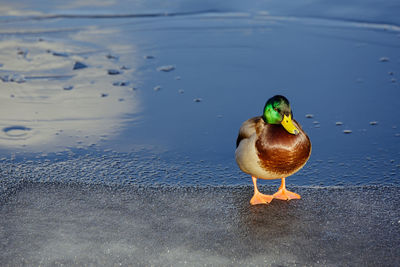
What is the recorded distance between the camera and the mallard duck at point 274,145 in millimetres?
2840

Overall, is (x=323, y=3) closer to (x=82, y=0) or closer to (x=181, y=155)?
(x=82, y=0)

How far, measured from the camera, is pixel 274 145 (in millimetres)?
2838

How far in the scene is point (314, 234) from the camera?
267cm

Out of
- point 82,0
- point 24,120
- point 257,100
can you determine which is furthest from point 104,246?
point 82,0

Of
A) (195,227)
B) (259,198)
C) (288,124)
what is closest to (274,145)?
(288,124)

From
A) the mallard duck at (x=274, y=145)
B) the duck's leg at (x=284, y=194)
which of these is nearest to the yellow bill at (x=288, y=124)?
the mallard duck at (x=274, y=145)

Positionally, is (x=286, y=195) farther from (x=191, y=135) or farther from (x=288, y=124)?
(x=191, y=135)

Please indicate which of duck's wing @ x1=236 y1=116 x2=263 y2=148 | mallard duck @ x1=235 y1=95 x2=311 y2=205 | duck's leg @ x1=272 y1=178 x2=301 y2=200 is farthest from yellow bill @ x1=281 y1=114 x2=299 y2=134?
duck's leg @ x1=272 y1=178 x2=301 y2=200

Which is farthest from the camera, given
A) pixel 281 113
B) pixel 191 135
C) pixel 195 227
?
pixel 191 135

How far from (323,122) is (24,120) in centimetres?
239

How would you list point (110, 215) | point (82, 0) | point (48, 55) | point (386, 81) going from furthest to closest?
1. point (82, 0)
2. point (48, 55)
3. point (386, 81)
4. point (110, 215)

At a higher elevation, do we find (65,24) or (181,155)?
(65,24)

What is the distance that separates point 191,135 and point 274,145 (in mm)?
1183

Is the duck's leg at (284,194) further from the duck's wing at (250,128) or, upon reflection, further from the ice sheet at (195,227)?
the duck's wing at (250,128)
